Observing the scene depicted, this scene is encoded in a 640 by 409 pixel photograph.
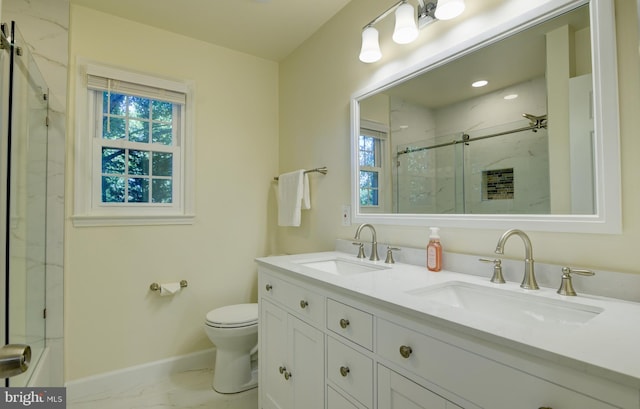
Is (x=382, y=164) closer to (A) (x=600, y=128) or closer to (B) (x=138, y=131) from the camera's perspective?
(A) (x=600, y=128)

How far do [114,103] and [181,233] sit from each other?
1.00 meters

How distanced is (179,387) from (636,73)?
2690mm

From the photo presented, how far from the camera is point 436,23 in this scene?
56.3 inches

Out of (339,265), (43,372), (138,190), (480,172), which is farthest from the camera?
(138,190)

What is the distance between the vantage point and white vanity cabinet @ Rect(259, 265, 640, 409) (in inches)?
22.9

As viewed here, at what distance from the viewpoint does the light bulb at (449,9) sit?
1269mm

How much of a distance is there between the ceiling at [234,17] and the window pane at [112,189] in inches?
43.4

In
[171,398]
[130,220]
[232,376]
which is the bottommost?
[171,398]

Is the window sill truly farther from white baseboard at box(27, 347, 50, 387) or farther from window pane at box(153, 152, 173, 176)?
white baseboard at box(27, 347, 50, 387)

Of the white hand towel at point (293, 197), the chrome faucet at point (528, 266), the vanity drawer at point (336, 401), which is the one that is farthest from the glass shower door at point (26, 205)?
the chrome faucet at point (528, 266)

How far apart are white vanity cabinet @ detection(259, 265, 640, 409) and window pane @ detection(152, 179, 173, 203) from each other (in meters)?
1.16

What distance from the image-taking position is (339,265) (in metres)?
1.73

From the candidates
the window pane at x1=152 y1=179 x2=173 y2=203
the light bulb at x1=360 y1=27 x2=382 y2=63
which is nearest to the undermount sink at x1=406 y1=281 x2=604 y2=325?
the light bulb at x1=360 y1=27 x2=382 y2=63
